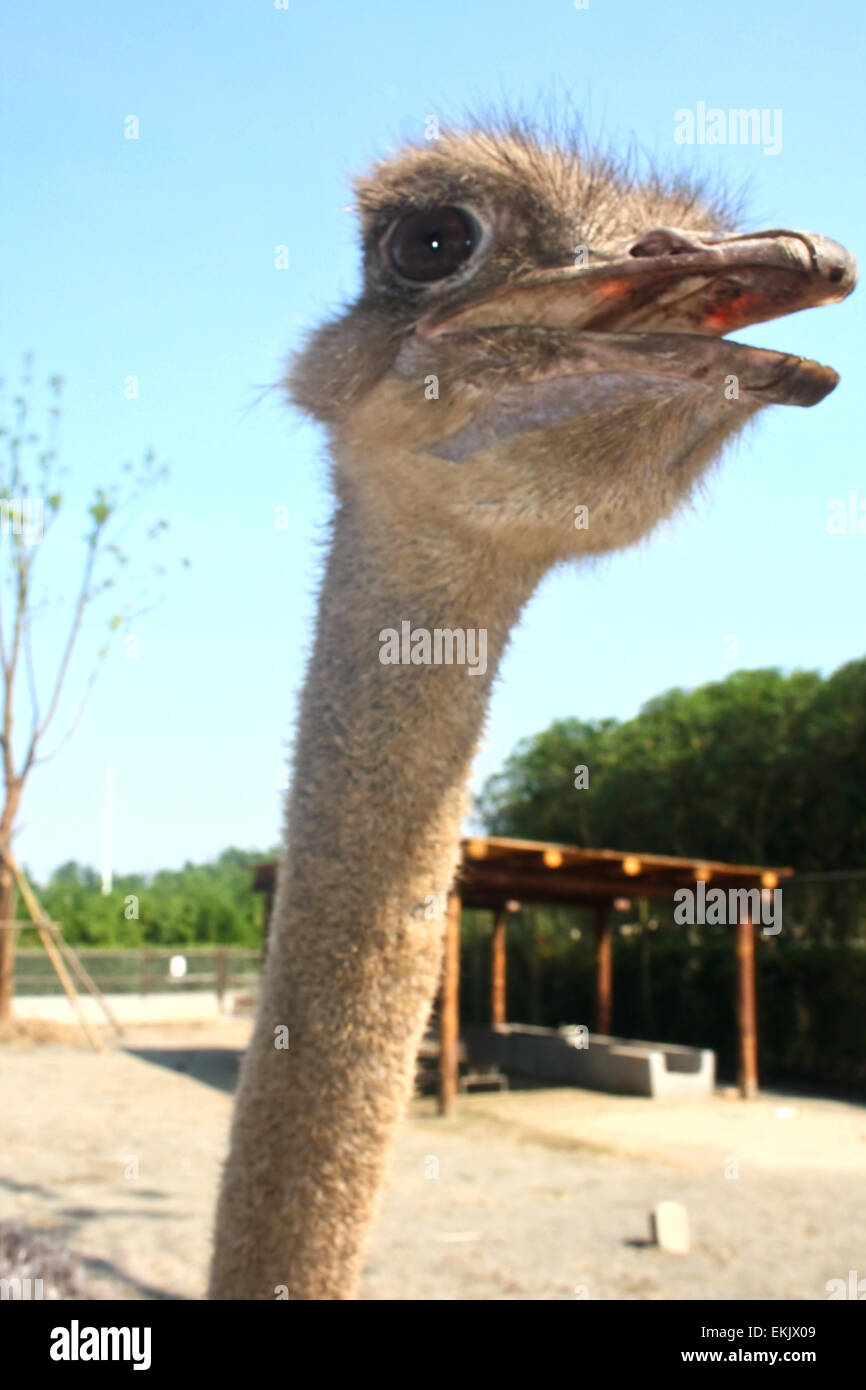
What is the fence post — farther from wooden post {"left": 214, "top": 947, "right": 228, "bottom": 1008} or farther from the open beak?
the open beak

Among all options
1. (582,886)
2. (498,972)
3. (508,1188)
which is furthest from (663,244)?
(498,972)

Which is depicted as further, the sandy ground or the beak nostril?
the sandy ground

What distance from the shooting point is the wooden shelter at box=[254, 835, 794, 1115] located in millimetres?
11148

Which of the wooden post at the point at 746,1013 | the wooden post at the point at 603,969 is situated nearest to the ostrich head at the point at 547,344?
the wooden post at the point at 746,1013

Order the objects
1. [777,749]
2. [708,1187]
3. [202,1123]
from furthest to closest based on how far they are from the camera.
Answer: [777,749] < [202,1123] < [708,1187]

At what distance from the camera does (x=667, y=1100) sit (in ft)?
41.5

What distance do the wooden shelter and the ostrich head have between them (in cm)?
905

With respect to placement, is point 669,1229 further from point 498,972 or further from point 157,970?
point 157,970

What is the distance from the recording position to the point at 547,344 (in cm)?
145

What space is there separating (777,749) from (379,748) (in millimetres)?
18148

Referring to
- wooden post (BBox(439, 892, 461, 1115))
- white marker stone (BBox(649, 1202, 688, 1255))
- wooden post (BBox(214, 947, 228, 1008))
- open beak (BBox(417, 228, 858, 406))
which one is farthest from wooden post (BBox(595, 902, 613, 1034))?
open beak (BBox(417, 228, 858, 406))

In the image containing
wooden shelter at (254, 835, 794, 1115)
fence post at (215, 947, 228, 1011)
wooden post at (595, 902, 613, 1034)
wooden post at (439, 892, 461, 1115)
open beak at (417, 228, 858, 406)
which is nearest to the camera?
open beak at (417, 228, 858, 406)
